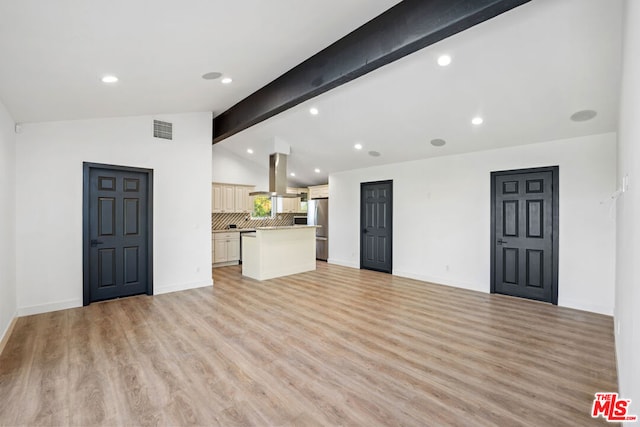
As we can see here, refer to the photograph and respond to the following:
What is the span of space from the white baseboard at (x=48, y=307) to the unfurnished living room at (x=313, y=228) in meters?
0.03

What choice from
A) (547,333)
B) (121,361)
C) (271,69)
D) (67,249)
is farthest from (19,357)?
(547,333)

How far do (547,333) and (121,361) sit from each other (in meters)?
4.56

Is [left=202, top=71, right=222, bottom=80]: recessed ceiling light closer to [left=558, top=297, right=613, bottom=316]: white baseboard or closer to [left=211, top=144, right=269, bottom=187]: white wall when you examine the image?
[left=211, top=144, right=269, bottom=187]: white wall

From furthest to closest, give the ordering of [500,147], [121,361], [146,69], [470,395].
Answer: [500,147], [146,69], [121,361], [470,395]

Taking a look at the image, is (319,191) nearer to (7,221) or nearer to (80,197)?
(80,197)

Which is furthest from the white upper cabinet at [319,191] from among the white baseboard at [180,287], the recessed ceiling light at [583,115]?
the recessed ceiling light at [583,115]

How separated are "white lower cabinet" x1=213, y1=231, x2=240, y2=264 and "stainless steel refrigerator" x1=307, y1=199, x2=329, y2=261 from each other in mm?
2264

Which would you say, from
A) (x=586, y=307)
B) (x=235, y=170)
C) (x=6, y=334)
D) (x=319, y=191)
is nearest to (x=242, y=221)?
(x=235, y=170)

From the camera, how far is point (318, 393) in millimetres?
2340

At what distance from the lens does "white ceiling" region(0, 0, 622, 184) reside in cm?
223

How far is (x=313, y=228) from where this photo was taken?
7.31 metres

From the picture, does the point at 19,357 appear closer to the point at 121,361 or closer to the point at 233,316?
the point at 121,361

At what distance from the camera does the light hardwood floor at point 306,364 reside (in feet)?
6.95

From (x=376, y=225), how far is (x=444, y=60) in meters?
4.42
